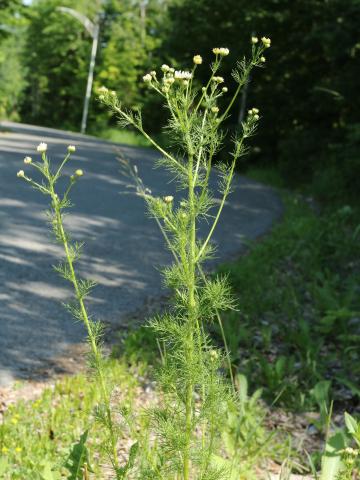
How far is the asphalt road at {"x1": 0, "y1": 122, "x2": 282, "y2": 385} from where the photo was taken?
14.2 ft

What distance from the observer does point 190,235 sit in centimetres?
197

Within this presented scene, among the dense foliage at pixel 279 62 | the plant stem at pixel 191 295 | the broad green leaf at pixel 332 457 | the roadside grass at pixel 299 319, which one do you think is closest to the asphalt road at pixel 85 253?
the plant stem at pixel 191 295

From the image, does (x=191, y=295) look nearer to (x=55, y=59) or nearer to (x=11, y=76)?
(x=11, y=76)

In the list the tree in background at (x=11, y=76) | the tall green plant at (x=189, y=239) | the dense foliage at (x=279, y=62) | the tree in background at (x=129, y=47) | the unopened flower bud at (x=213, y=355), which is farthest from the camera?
the tree in background at (x=11, y=76)

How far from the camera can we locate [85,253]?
22.0 feet

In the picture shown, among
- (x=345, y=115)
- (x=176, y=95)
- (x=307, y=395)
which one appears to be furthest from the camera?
(x=345, y=115)

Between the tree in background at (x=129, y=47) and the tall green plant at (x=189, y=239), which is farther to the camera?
the tree in background at (x=129, y=47)

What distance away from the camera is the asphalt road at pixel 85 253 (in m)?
4.34

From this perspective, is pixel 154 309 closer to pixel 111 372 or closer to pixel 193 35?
pixel 111 372

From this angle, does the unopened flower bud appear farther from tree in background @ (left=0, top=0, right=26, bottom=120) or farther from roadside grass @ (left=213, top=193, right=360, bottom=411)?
tree in background @ (left=0, top=0, right=26, bottom=120)

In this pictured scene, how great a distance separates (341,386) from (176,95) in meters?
2.90

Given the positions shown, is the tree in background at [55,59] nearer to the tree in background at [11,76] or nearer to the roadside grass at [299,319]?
the tree in background at [11,76]

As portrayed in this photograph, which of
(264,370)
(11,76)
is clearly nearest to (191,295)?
(264,370)

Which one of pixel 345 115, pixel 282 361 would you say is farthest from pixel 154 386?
pixel 345 115
